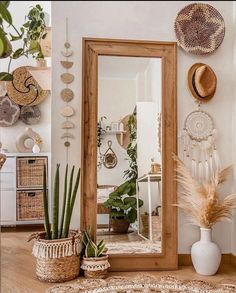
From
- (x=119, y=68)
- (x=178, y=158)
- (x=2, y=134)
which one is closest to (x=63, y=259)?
(x=178, y=158)

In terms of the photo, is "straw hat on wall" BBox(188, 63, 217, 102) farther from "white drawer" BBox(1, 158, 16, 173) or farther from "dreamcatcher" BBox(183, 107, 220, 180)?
"white drawer" BBox(1, 158, 16, 173)

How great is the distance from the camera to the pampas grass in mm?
2902

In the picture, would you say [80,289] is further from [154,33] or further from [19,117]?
[19,117]

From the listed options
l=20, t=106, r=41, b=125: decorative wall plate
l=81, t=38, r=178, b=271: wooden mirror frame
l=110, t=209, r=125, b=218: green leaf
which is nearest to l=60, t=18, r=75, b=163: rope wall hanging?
l=81, t=38, r=178, b=271: wooden mirror frame

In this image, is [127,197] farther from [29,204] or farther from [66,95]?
[29,204]

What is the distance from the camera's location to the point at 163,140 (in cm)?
311

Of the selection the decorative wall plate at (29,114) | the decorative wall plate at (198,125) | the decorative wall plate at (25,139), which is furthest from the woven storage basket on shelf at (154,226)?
the decorative wall plate at (29,114)

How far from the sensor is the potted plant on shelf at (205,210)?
2881 mm

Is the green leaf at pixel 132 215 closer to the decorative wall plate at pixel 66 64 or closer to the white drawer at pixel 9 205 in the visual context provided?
the decorative wall plate at pixel 66 64

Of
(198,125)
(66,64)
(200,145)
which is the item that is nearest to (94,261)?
(200,145)

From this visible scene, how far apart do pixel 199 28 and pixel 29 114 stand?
9.72 feet

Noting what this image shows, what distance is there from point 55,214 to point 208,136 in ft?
4.60

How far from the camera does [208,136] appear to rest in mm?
3201

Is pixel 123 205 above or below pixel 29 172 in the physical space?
below
